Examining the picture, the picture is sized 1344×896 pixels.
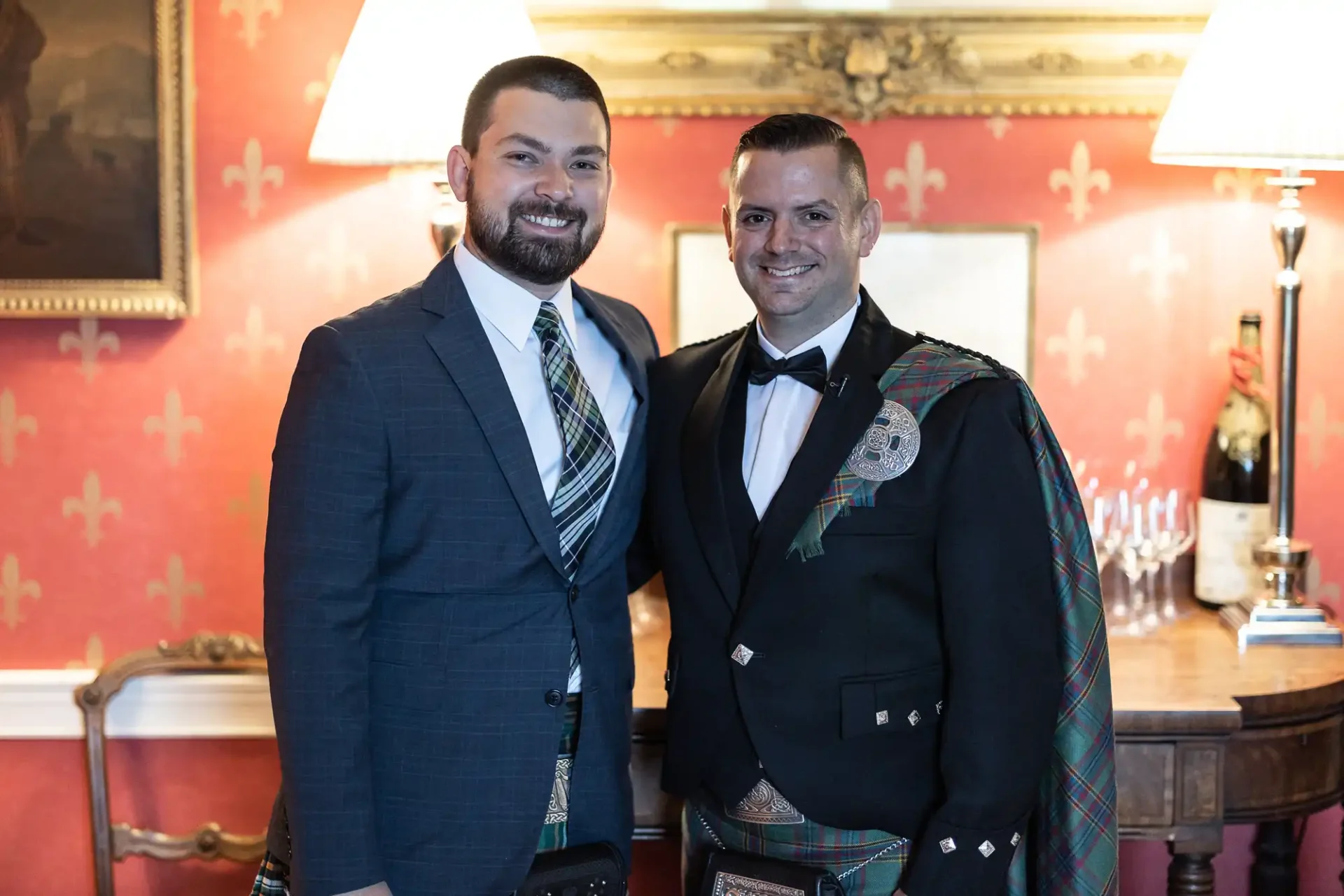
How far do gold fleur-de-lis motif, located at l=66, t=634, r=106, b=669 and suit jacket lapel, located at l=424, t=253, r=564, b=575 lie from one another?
54.2 inches

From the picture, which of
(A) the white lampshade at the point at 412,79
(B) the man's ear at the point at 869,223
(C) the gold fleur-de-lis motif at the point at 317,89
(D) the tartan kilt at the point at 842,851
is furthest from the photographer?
(C) the gold fleur-de-lis motif at the point at 317,89

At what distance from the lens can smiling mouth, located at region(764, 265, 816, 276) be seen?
5.43ft

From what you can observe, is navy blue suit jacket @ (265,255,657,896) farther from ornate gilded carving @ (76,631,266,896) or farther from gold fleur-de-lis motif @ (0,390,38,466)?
gold fleur-de-lis motif @ (0,390,38,466)

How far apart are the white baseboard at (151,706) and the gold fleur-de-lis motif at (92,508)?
28 cm

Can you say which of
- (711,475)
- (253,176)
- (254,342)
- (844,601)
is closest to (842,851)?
(844,601)

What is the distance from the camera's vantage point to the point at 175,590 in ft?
8.47

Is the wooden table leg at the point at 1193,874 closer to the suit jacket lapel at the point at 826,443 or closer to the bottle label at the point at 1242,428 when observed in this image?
the bottle label at the point at 1242,428

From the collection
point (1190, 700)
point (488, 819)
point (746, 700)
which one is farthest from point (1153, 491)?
point (488, 819)

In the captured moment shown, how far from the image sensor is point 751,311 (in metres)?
2.47

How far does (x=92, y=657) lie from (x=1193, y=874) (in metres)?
2.01

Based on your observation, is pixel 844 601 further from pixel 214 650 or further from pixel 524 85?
pixel 214 650

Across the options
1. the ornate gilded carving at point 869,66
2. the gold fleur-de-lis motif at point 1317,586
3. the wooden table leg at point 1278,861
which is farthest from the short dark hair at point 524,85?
the wooden table leg at point 1278,861

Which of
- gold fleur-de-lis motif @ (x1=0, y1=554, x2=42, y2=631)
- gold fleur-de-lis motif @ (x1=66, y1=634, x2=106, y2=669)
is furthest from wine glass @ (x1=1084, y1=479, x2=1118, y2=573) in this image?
gold fleur-de-lis motif @ (x1=0, y1=554, x2=42, y2=631)

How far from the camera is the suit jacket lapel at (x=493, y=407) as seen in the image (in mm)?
1577
